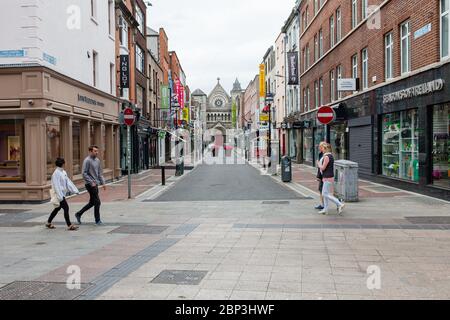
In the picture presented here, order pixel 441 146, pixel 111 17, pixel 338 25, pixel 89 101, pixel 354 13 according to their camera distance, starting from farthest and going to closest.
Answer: pixel 338 25 < pixel 111 17 < pixel 354 13 < pixel 89 101 < pixel 441 146

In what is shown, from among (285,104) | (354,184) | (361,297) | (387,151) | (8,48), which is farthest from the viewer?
(285,104)

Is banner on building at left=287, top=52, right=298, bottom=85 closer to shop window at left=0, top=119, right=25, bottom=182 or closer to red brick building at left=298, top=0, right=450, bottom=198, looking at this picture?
red brick building at left=298, top=0, right=450, bottom=198

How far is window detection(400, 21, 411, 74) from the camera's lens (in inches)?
651

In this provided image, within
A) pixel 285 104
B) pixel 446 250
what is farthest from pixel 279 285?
pixel 285 104

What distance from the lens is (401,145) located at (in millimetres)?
17375

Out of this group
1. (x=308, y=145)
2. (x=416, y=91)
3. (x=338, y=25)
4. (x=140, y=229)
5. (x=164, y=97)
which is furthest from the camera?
(x=164, y=97)

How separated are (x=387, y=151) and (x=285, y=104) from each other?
95.7 ft

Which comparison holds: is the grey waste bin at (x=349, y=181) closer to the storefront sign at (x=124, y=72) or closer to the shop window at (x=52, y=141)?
the shop window at (x=52, y=141)

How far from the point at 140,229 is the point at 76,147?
10198 mm

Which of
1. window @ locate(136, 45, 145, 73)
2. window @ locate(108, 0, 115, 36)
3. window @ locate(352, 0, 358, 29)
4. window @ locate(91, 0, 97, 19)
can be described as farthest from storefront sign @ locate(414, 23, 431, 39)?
window @ locate(136, 45, 145, 73)

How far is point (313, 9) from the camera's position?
34344 millimetres

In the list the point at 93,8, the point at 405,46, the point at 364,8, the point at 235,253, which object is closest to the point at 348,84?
the point at 364,8

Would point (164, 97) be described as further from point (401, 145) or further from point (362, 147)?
point (401, 145)

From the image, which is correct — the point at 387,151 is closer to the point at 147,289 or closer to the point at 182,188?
the point at 182,188
